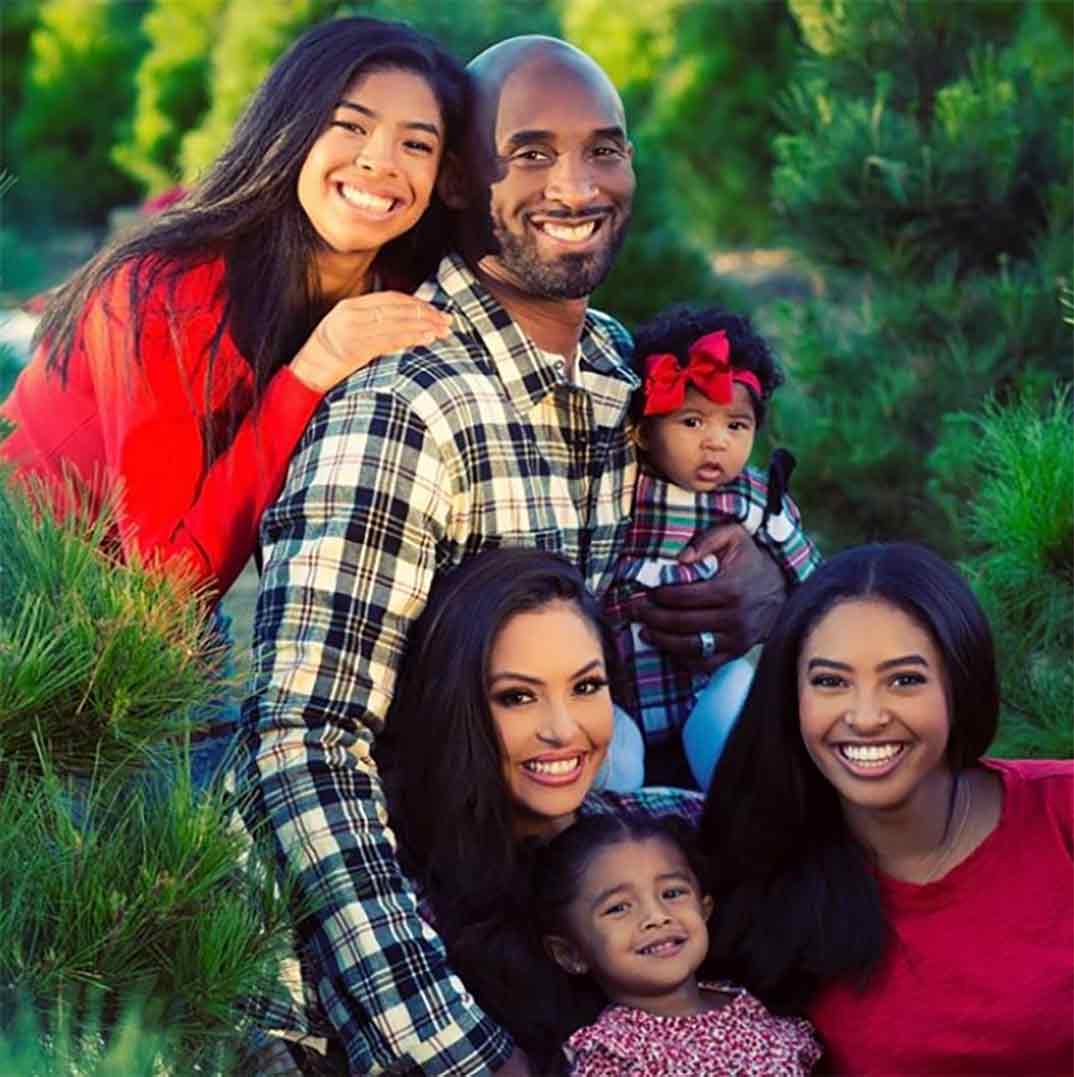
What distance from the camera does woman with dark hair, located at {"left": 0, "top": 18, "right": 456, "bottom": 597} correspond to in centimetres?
322

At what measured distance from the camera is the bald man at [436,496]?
9.47ft

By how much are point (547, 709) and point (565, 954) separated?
1.14 ft

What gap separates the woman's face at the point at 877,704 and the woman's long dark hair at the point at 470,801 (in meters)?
0.43

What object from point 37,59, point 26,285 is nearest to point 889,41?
point 26,285

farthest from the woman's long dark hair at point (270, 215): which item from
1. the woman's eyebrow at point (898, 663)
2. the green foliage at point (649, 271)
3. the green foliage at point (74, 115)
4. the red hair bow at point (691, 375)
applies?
the green foliage at point (74, 115)

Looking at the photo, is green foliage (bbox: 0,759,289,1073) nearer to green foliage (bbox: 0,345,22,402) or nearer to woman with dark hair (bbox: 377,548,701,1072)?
woman with dark hair (bbox: 377,548,701,1072)

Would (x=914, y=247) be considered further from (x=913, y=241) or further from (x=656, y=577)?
(x=656, y=577)

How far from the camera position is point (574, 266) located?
336 cm

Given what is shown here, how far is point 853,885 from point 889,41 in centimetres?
363

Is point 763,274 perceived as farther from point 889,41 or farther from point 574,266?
point 574,266

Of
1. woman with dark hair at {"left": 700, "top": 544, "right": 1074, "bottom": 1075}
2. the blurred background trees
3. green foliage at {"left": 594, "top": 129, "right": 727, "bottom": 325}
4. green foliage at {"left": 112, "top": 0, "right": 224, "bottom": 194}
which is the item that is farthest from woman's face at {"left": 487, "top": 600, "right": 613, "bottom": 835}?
green foliage at {"left": 112, "top": 0, "right": 224, "bottom": 194}

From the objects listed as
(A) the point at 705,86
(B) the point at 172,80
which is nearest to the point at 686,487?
(A) the point at 705,86

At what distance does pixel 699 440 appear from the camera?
12.0 ft

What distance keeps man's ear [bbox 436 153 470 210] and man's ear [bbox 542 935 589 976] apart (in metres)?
1.21
